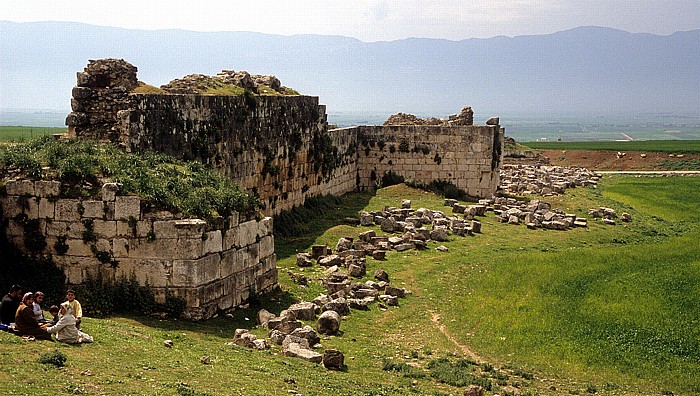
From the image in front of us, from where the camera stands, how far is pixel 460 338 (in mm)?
18000

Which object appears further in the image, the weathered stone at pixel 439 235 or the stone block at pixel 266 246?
the weathered stone at pixel 439 235

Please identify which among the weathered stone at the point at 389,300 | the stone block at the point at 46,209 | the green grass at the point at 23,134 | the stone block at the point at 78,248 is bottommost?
the weathered stone at the point at 389,300

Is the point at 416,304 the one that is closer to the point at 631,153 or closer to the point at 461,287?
the point at 461,287

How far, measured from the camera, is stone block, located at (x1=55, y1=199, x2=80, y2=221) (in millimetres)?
17250

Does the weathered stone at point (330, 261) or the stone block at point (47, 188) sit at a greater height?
the stone block at point (47, 188)

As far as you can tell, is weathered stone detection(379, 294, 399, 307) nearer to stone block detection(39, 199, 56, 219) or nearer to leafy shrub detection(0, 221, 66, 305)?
leafy shrub detection(0, 221, 66, 305)

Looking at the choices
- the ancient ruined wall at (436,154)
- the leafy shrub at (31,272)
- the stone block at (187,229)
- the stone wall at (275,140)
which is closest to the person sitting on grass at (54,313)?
the leafy shrub at (31,272)

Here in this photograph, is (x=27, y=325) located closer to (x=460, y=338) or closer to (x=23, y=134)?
(x=460, y=338)

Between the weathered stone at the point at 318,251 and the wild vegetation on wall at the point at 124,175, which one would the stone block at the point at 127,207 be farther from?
the weathered stone at the point at 318,251

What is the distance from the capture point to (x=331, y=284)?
21156 mm

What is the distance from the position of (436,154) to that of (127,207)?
90.2ft

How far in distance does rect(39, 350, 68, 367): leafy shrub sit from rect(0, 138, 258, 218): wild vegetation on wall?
216 inches

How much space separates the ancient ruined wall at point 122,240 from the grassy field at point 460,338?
2.87ft

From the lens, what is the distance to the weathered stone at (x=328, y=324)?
17.5 metres
